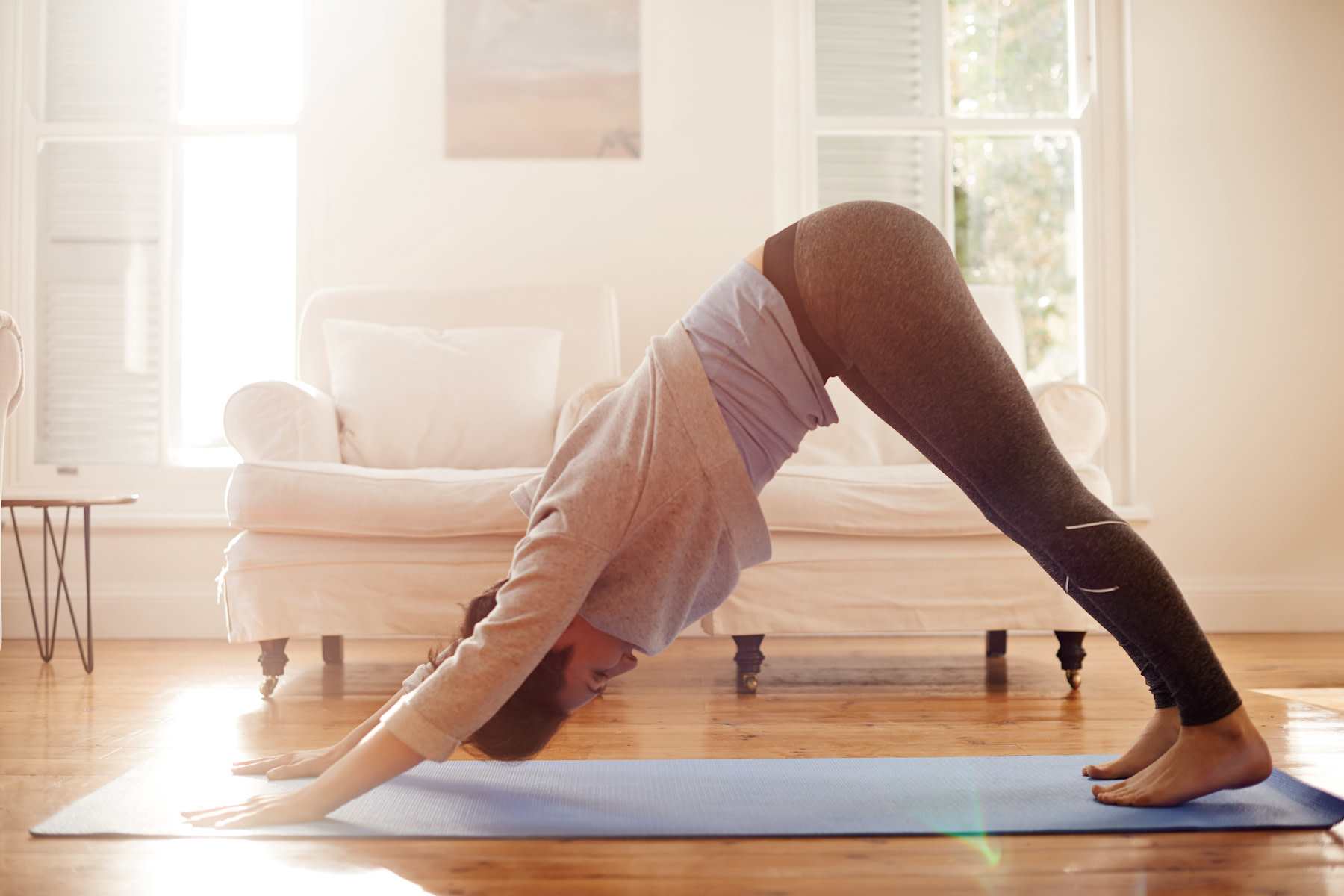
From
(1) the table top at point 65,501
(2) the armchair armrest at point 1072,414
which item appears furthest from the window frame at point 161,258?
(2) the armchair armrest at point 1072,414

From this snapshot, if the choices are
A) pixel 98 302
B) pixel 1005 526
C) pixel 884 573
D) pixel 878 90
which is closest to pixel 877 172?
pixel 878 90

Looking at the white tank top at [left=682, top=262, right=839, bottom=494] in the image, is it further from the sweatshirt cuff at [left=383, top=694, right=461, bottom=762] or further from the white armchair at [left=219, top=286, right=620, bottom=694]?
the white armchair at [left=219, top=286, right=620, bottom=694]

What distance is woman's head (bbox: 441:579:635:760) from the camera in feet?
3.94

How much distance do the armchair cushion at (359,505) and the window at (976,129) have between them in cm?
192

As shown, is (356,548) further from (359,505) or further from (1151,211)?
(1151,211)

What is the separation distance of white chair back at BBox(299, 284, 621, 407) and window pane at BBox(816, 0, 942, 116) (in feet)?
4.13

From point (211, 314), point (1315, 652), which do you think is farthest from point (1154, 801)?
point (211, 314)

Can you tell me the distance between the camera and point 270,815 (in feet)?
3.78

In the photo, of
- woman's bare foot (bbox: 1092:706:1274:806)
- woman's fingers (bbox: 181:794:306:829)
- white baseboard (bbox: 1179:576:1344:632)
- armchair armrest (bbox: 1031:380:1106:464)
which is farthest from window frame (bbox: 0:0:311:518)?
white baseboard (bbox: 1179:576:1344:632)

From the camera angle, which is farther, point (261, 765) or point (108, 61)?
point (108, 61)

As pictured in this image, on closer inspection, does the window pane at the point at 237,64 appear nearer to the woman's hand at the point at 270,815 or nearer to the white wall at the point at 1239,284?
the woman's hand at the point at 270,815

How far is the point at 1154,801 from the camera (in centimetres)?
121

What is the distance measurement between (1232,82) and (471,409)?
2.83m

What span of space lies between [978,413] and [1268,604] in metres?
2.67
